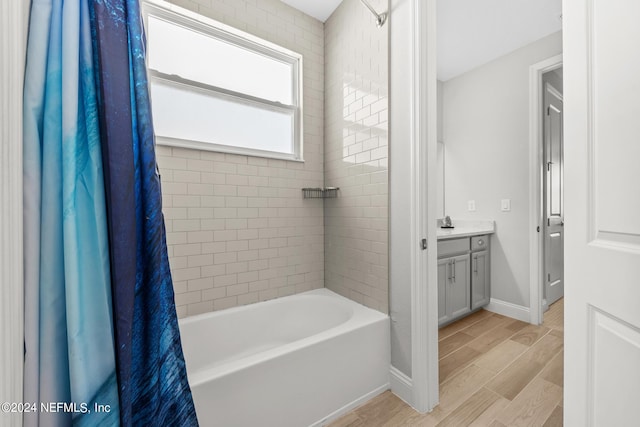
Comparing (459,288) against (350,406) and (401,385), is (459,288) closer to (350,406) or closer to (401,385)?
(401,385)

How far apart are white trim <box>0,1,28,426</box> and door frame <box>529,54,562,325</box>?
3.25 meters


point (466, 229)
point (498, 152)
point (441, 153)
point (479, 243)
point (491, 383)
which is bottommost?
point (491, 383)

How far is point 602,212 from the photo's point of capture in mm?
625

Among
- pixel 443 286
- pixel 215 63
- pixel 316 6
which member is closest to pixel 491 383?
pixel 443 286

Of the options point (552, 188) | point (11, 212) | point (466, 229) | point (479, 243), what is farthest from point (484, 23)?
point (11, 212)

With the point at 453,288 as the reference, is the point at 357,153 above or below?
above

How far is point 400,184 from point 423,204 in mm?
183

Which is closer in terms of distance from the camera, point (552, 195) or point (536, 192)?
point (536, 192)

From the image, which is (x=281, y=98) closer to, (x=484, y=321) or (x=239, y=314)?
(x=239, y=314)

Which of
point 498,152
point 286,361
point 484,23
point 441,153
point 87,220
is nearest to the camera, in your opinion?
point 87,220

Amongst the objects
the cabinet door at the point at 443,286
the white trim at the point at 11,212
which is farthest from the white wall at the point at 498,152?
the white trim at the point at 11,212

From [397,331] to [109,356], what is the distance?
141 centimetres

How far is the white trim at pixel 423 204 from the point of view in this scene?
1433 mm

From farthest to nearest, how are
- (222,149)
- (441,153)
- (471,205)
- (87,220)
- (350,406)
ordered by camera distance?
1. (441,153)
2. (471,205)
3. (222,149)
4. (350,406)
5. (87,220)
